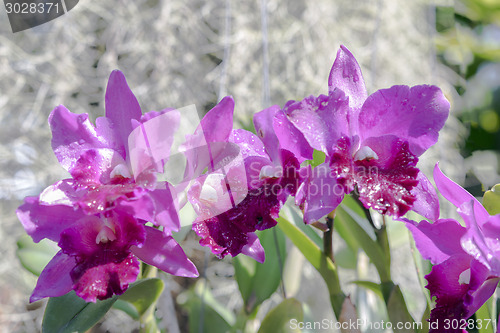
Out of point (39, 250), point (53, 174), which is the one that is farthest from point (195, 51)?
point (39, 250)

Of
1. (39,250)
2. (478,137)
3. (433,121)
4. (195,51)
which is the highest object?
(433,121)

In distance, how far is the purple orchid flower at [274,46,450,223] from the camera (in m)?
0.51

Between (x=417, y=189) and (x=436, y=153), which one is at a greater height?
(x=417, y=189)

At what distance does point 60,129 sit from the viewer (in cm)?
53

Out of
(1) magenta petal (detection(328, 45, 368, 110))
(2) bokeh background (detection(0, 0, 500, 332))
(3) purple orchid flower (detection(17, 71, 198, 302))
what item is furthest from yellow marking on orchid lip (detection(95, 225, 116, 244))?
(2) bokeh background (detection(0, 0, 500, 332))

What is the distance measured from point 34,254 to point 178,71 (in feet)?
2.75

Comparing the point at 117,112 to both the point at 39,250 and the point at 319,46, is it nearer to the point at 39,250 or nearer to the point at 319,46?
the point at 39,250

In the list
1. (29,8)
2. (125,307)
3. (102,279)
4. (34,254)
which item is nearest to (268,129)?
(102,279)

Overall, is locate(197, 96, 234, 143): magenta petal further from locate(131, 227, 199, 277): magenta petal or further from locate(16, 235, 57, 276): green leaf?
locate(16, 235, 57, 276): green leaf

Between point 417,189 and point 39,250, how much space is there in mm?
617

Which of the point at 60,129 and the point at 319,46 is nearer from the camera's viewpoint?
the point at 60,129

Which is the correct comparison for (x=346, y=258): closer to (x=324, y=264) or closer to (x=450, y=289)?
(x=324, y=264)

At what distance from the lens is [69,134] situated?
0.53m

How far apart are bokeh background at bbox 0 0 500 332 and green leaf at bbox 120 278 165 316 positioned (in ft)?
1.49
